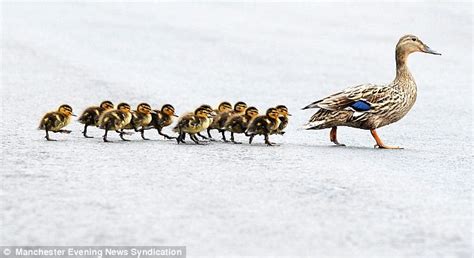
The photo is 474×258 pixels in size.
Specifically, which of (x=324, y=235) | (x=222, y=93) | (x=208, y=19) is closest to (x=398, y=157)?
(x=324, y=235)

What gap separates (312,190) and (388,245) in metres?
1.51

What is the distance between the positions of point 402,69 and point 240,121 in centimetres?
199

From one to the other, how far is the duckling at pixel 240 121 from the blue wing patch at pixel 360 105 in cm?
97

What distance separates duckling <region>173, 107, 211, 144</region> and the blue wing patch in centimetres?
142

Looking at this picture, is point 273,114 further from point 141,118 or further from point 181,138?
point 141,118

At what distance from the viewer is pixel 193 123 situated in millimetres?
9648

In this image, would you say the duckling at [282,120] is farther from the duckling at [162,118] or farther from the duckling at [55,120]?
the duckling at [55,120]

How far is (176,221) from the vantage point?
243 inches

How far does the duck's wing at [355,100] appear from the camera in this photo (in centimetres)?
1001

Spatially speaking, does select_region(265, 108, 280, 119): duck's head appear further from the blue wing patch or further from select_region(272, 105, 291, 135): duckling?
the blue wing patch

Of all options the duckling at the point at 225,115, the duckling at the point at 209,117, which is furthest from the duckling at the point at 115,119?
the duckling at the point at 225,115

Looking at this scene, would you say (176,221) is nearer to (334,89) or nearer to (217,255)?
(217,255)

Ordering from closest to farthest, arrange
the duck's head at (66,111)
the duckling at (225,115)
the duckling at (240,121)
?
1. the duck's head at (66,111)
2. the duckling at (240,121)
3. the duckling at (225,115)

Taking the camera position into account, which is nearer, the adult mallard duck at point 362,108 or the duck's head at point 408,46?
the adult mallard duck at point 362,108
